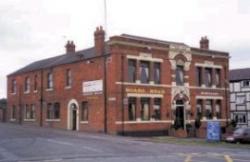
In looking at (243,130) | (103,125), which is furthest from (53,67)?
(243,130)

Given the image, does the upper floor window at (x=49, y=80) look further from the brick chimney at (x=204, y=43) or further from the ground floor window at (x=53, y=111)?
the brick chimney at (x=204, y=43)

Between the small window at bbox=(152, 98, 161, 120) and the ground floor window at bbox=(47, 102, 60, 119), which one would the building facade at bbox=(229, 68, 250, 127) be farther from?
the ground floor window at bbox=(47, 102, 60, 119)

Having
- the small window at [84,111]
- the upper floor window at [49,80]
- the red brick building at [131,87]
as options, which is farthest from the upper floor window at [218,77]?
the upper floor window at [49,80]

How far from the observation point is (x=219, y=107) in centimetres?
4931

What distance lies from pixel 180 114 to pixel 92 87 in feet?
29.9

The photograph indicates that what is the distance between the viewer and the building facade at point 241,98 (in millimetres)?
65562

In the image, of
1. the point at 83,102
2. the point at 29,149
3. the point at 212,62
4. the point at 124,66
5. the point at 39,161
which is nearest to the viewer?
the point at 39,161

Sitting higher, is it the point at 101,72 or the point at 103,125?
the point at 101,72

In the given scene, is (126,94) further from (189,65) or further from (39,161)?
(39,161)

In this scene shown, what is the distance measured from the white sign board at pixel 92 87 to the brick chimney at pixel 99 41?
2641mm

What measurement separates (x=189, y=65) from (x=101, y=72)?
31.4 feet

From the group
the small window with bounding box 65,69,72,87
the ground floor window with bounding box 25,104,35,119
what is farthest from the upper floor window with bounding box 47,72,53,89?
the ground floor window with bounding box 25,104,35,119

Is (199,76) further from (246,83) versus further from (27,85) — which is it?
(246,83)

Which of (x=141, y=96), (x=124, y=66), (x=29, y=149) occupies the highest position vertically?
(x=124, y=66)
